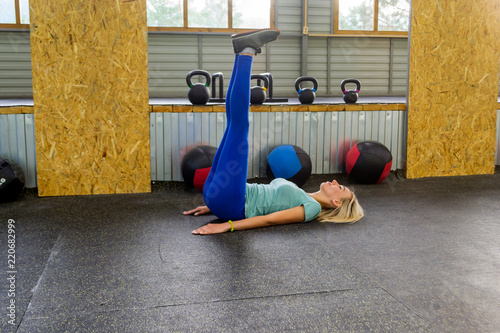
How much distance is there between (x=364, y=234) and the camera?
2875 mm

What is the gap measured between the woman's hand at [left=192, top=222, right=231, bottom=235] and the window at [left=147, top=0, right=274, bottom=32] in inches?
238

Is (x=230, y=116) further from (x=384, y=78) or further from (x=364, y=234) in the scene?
(x=384, y=78)

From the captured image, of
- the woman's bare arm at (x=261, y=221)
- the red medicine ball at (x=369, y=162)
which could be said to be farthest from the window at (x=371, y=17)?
the woman's bare arm at (x=261, y=221)

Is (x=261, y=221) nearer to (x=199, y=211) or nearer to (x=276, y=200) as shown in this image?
(x=276, y=200)

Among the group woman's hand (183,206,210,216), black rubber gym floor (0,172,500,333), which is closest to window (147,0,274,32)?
black rubber gym floor (0,172,500,333)

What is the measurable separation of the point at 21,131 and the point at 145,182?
3.81ft

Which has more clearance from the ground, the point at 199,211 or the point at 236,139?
Answer: the point at 236,139

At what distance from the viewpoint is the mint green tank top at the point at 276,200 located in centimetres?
295

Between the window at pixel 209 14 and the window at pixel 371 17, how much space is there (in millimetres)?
1406

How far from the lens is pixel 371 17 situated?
8.77 m

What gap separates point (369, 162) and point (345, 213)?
1.28m

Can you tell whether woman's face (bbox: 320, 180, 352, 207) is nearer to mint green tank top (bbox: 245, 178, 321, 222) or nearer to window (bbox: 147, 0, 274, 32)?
mint green tank top (bbox: 245, 178, 321, 222)

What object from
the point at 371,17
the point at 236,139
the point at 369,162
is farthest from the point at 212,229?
the point at 371,17

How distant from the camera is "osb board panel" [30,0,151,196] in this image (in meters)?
3.68
